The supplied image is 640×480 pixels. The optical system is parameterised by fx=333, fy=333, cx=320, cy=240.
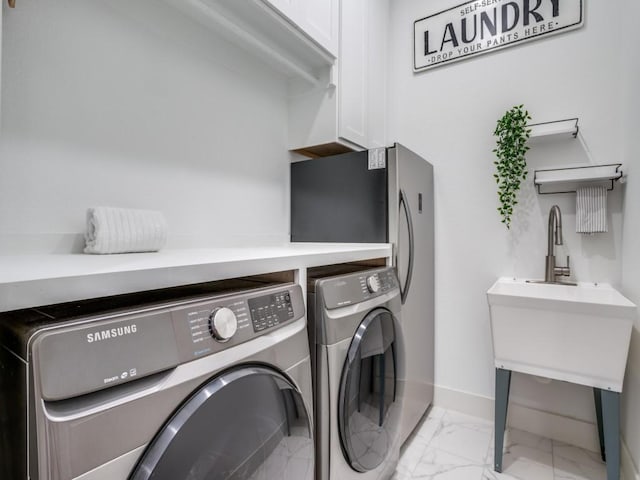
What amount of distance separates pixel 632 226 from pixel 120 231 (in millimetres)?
2027

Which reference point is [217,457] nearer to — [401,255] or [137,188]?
[137,188]

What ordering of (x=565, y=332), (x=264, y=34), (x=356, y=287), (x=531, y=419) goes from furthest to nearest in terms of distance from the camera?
(x=531, y=419) < (x=264, y=34) < (x=565, y=332) < (x=356, y=287)

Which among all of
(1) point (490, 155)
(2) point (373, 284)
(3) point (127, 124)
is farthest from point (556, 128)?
(3) point (127, 124)

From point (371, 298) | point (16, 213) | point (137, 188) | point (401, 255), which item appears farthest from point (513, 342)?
point (16, 213)

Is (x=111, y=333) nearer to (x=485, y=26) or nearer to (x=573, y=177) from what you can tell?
Result: (x=573, y=177)

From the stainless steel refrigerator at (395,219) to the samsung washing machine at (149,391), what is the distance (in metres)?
0.86

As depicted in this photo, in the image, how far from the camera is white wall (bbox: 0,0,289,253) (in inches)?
38.6

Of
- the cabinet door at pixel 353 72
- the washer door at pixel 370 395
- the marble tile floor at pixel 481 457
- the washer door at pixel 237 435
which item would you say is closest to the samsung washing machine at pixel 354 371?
the washer door at pixel 370 395

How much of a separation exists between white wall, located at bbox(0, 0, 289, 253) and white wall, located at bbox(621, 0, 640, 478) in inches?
66.4

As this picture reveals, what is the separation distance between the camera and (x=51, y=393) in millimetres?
439

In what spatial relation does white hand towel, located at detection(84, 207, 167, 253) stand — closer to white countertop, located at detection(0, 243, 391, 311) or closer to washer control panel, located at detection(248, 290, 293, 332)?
white countertop, located at detection(0, 243, 391, 311)

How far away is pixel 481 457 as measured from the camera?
1629 mm

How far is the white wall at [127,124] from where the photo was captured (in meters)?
0.98

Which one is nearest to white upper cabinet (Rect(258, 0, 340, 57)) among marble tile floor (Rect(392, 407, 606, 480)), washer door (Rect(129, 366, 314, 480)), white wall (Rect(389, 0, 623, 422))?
white wall (Rect(389, 0, 623, 422))
